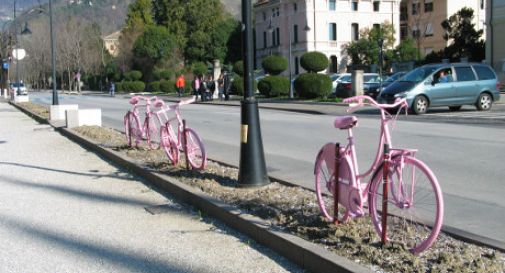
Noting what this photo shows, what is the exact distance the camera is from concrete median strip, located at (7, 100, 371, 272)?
461cm

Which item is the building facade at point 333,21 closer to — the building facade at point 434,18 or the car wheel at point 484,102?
the building facade at point 434,18

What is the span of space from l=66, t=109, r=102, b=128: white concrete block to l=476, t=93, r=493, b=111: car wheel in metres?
13.4

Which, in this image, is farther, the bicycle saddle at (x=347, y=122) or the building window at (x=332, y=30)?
the building window at (x=332, y=30)

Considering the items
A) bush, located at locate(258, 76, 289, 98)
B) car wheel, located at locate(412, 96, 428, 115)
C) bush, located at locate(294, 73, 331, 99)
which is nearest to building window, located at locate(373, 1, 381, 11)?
bush, located at locate(258, 76, 289, 98)

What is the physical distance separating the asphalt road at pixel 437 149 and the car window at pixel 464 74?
175 cm

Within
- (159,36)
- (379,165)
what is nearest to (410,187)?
(379,165)

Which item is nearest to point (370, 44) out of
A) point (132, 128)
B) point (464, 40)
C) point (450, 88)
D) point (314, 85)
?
point (464, 40)

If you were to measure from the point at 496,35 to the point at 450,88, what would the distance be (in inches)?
714

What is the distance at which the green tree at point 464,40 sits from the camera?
1822 inches

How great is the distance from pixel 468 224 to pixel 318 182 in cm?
160

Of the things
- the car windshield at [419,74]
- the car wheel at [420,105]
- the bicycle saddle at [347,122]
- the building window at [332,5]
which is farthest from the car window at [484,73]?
the building window at [332,5]

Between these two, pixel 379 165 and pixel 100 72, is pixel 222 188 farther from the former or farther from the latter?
pixel 100 72

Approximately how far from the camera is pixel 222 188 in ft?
24.5

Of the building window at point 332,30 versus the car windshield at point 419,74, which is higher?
the building window at point 332,30
